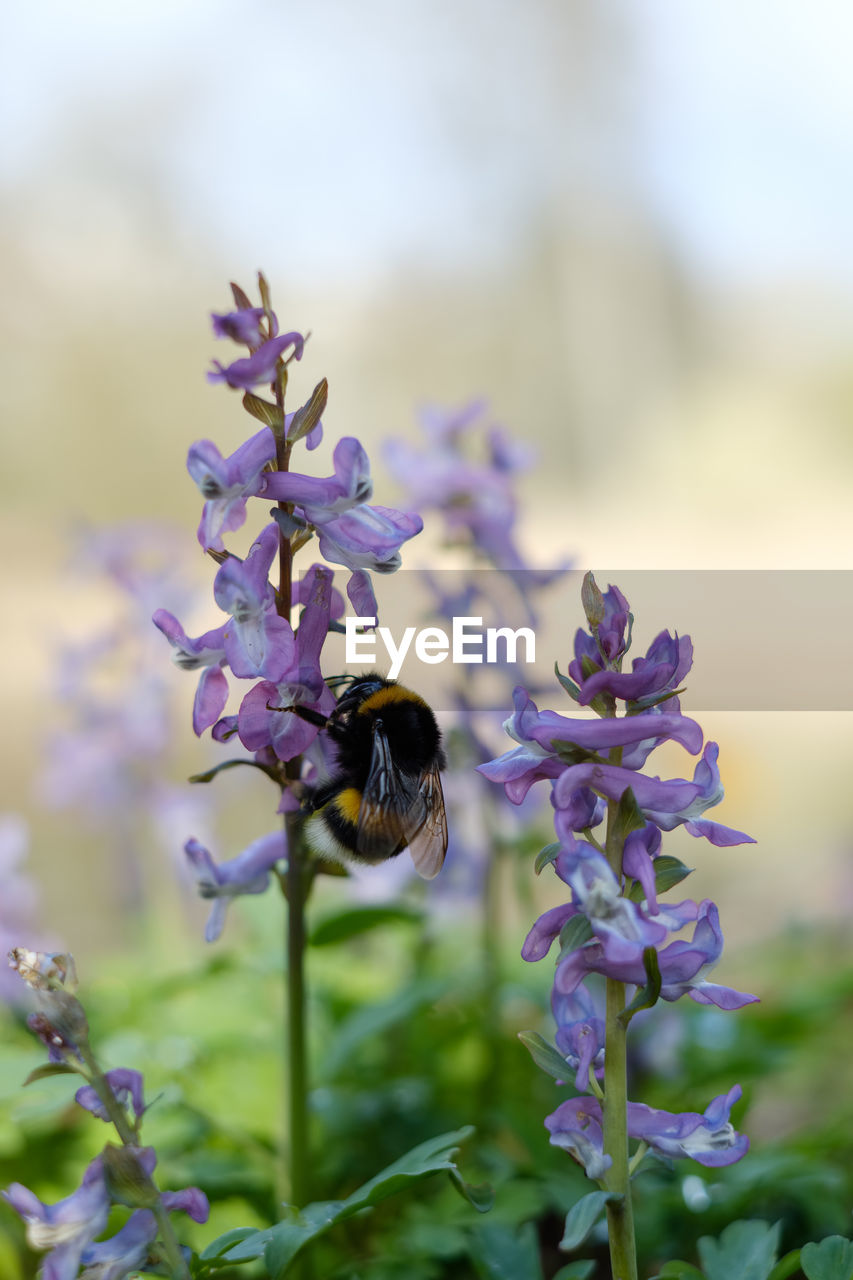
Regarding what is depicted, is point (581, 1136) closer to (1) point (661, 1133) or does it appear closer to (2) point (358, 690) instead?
(1) point (661, 1133)

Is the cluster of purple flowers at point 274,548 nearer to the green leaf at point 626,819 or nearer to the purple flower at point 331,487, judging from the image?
the purple flower at point 331,487

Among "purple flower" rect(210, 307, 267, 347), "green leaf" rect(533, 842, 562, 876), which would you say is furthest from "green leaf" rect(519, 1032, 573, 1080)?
"purple flower" rect(210, 307, 267, 347)

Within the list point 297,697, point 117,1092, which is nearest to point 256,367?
point 297,697

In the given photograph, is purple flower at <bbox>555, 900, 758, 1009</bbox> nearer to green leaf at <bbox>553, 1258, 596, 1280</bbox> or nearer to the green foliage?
the green foliage

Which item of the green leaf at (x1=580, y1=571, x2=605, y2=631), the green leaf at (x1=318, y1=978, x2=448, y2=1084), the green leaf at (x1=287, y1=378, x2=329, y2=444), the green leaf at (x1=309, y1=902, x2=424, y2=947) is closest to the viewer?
the green leaf at (x1=580, y1=571, x2=605, y2=631)

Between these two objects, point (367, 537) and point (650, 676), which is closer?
point (650, 676)

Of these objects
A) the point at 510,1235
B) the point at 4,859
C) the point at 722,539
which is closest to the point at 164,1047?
the point at 4,859

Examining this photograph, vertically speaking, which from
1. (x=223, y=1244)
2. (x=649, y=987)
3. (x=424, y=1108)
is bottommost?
(x=424, y=1108)

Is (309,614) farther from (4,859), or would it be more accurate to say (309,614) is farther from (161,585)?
(161,585)

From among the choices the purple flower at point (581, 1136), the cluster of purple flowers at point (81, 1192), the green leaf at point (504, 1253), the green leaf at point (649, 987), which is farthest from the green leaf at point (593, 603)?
the green leaf at point (504, 1253)
